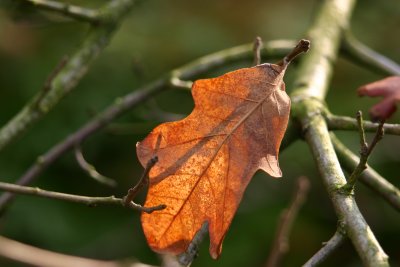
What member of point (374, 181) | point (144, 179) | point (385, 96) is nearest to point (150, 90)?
point (374, 181)

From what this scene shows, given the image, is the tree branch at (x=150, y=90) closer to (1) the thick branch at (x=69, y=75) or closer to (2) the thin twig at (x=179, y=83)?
(2) the thin twig at (x=179, y=83)

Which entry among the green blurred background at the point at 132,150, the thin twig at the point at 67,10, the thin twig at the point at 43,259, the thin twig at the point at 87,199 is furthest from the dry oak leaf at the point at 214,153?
the green blurred background at the point at 132,150

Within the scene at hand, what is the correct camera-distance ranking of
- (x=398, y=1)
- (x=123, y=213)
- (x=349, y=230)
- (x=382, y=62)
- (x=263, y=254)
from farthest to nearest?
(x=398, y=1), (x=123, y=213), (x=263, y=254), (x=382, y=62), (x=349, y=230)

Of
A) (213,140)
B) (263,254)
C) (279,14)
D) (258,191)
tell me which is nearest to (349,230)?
(213,140)

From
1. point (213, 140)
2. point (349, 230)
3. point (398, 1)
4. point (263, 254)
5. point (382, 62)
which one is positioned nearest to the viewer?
point (349, 230)

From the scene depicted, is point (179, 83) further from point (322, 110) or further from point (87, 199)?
point (87, 199)

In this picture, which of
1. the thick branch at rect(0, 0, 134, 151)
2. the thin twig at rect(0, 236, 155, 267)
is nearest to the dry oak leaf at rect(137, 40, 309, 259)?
the thin twig at rect(0, 236, 155, 267)

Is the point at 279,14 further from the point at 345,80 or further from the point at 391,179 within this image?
the point at 391,179
